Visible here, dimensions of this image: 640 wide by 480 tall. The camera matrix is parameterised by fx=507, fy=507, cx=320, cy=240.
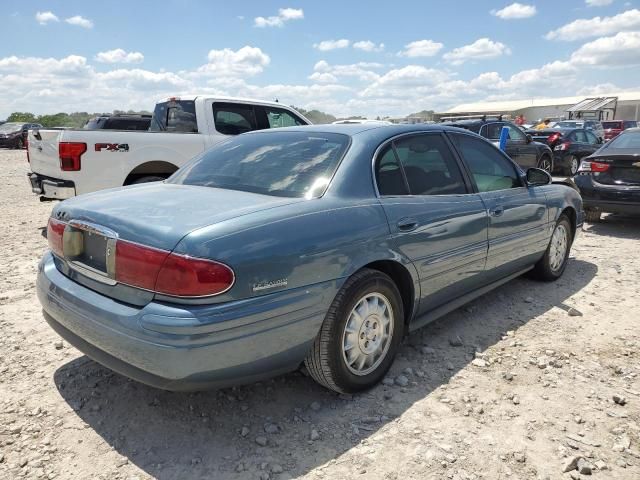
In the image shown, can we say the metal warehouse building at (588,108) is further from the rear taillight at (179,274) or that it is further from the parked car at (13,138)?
the rear taillight at (179,274)

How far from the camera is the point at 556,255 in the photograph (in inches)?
199

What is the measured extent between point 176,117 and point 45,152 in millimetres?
2039

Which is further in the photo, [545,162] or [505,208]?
[545,162]

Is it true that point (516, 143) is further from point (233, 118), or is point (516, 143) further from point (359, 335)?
point (359, 335)

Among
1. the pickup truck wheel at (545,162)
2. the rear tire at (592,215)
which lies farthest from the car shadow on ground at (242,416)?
the pickup truck wheel at (545,162)

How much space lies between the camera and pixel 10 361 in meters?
3.35

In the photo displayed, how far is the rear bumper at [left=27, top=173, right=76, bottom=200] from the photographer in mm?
6246

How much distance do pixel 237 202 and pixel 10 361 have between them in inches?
79.1

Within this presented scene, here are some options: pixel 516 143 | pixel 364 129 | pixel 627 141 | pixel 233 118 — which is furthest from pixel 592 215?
pixel 364 129

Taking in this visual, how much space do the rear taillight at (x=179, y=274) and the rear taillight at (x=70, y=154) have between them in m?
4.53

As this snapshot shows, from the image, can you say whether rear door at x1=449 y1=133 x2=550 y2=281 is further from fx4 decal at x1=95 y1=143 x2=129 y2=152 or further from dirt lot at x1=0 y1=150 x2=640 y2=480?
fx4 decal at x1=95 y1=143 x2=129 y2=152

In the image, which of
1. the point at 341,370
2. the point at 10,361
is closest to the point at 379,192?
the point at 341,370

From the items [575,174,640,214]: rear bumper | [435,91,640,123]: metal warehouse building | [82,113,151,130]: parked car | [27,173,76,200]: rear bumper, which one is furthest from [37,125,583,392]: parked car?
[435,91,640,123]: metal warehouse building

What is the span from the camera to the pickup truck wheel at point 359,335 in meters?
2.69
